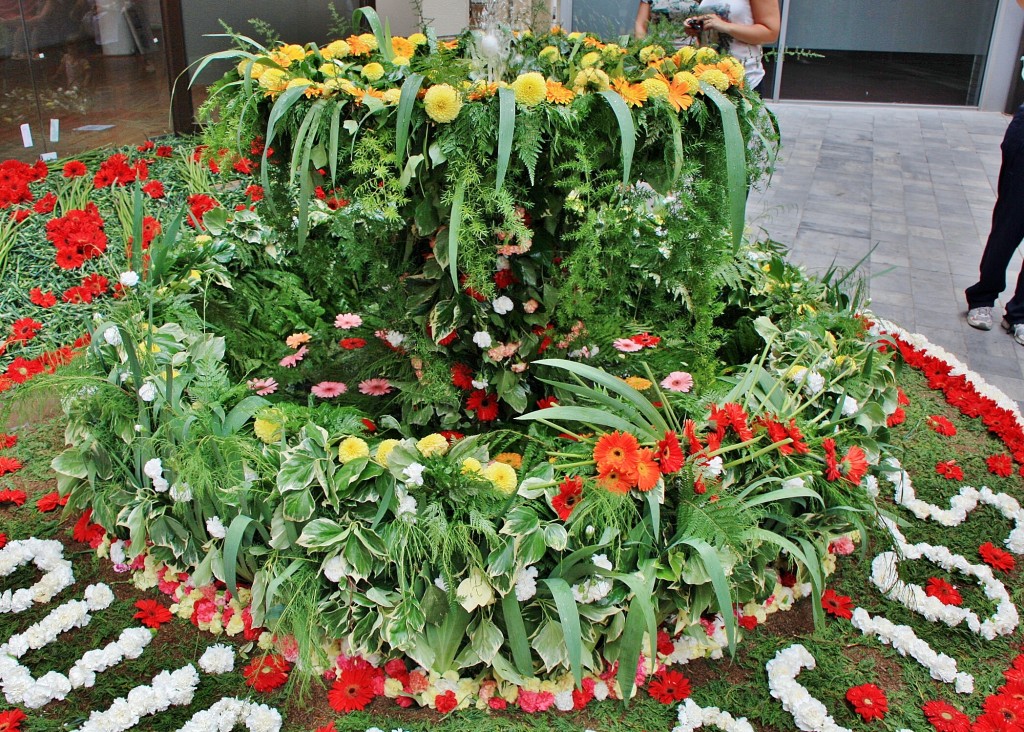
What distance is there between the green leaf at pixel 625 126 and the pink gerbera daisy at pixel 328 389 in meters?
1.11

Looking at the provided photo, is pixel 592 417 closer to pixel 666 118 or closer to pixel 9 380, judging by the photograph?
pixel 666 118

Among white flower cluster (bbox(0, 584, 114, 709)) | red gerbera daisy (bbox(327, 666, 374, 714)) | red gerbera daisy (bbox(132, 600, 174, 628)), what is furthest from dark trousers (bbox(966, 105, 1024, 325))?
white flower cluster (bbox(0, 584, 114, 709))

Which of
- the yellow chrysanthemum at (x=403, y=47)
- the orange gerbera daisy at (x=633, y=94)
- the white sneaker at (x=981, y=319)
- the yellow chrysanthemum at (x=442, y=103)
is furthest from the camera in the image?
the white sneaker at (x=981, y=319)

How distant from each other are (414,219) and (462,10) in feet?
A: 15.9

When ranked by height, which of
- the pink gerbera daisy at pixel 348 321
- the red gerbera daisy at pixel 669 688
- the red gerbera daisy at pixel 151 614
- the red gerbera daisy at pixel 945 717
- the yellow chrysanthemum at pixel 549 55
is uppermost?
the yellow chrysanthemum at pixel 549 55

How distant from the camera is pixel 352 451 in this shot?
197cm

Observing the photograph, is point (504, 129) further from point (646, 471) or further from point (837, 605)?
point (837, 605)

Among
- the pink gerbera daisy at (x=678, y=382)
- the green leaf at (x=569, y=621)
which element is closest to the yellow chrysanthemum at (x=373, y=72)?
the pink gerbera daisy at (x=678, y=382)

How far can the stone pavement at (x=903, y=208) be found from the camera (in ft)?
13.6

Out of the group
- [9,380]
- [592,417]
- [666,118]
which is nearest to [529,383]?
[592,417]

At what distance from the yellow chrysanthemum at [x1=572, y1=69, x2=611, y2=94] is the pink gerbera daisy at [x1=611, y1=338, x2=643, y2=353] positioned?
0.75 metres

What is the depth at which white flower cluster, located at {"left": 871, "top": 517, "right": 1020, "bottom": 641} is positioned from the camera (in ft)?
7.11

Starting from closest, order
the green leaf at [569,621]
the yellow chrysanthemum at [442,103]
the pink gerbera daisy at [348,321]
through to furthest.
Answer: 1. the green leaf at [569,621]
2. the yellow chrysanthemum at [442,103]
3. the pink gerbera daisy at [348,321]

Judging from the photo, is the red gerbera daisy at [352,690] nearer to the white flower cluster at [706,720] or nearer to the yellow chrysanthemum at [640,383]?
the white flower cluster at [706,720]
